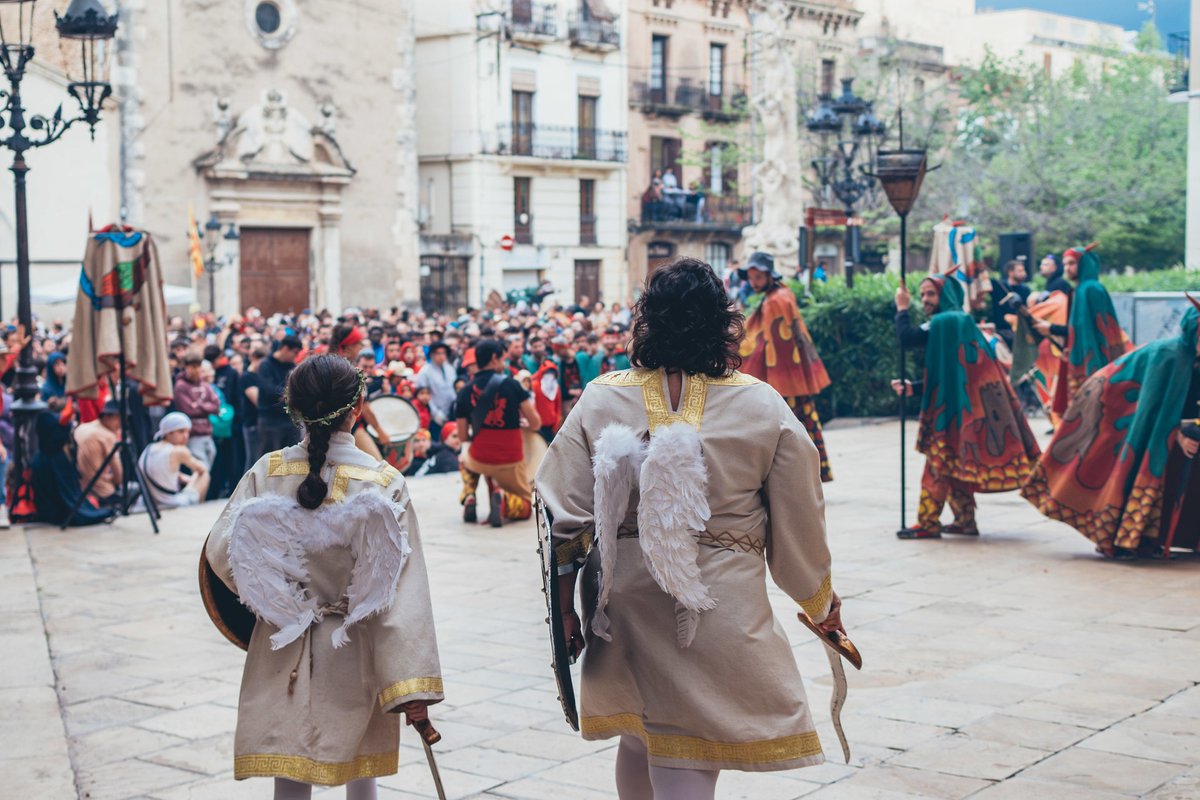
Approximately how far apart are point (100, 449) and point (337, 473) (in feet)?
27.7

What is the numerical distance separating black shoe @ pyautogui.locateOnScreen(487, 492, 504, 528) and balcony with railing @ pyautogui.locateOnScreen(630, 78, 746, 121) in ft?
111

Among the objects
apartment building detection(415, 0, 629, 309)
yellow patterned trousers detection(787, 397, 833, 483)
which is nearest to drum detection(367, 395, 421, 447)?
yellow patterned trousers detection(787, 397, 833, 483)

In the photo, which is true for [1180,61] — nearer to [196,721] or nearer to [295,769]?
[196,721]

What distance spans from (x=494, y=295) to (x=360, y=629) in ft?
79.5

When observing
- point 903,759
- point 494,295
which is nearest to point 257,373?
point 903,759

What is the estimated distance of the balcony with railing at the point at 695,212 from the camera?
44438mm

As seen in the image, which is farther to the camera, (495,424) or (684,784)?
(495,424)

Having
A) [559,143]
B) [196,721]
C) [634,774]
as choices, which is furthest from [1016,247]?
[559,143]

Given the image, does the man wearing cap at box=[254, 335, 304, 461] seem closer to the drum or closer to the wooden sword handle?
the drum

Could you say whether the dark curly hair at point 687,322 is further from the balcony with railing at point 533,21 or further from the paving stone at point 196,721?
the balcony with railing at point 533,21

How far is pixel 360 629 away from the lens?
4117mm

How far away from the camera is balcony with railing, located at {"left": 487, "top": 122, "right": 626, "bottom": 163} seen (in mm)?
40000

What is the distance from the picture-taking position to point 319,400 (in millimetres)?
4160

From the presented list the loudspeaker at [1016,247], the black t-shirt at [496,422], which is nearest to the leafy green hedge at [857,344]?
the loudspeaker at [1016,247]
